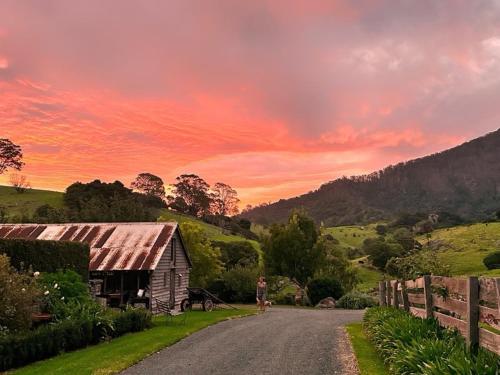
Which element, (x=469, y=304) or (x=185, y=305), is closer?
(x=469, y=304)

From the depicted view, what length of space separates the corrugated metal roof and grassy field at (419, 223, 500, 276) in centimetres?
3211

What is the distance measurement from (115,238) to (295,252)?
859 inches

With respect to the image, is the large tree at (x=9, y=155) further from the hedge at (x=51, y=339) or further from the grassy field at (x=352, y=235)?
the hedge at (x=51, y=339)

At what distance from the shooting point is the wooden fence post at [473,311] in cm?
788

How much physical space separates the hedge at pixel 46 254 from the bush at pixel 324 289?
A: 24.0 m

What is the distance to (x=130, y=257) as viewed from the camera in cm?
3030

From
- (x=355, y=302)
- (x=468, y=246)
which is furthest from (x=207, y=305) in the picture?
(x=468, y=246)

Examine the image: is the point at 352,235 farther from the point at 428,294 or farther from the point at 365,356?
the point at 428,294

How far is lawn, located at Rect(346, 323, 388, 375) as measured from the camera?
11.4m

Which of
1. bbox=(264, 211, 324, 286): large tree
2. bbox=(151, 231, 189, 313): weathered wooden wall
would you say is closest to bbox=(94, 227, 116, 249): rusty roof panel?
bbox=(151, 231, 189, 313): weathered wooden wall

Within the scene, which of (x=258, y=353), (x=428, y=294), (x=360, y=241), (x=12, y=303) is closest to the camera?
(x=428, y=294)

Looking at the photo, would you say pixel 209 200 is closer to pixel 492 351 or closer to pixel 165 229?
pixel 165 229

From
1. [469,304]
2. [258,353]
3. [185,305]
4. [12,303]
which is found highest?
[469,304]

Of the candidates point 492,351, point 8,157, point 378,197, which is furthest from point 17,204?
point 378,197
